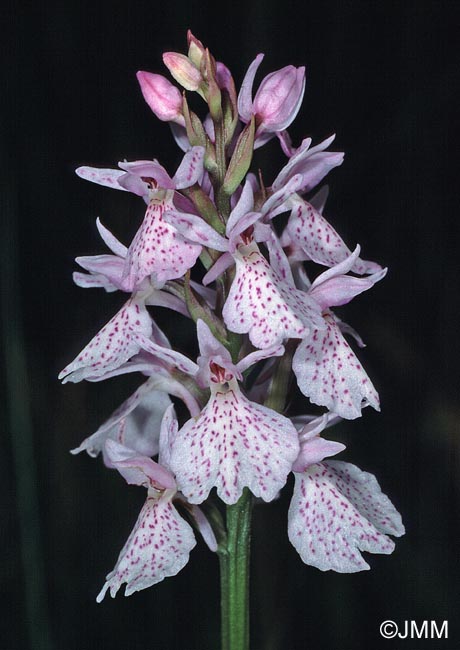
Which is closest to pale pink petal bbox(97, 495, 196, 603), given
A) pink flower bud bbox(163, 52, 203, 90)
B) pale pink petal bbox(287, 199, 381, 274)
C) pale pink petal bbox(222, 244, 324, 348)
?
pale pink petal bbox(222, 244, 324, 348)

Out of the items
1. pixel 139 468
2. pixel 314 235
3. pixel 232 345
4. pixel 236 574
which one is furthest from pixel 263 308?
pixel 236 574

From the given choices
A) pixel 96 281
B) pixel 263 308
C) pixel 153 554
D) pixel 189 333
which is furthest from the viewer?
pixel 189 333

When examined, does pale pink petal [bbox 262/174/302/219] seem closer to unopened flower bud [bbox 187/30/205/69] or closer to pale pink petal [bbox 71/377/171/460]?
unopened flower bud [bbox 187/30/205/69]

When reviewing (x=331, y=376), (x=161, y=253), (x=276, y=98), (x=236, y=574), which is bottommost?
(x=236, y=574)

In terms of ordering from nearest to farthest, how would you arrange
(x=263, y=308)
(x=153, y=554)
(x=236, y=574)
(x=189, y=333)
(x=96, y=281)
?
(x=263, y=308) < (x=153, y=554) < (x=236, y=574) < (x=96, y=281) < (x=189, y=333)

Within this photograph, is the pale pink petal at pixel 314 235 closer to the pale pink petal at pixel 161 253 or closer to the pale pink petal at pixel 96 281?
the pale pink petal at pixel 161 253

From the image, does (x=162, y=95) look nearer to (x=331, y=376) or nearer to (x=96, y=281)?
(x=96, y=281)

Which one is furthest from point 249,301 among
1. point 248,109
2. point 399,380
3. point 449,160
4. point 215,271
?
point 449,160

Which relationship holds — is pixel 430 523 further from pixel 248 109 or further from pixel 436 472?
pixel 248 109
